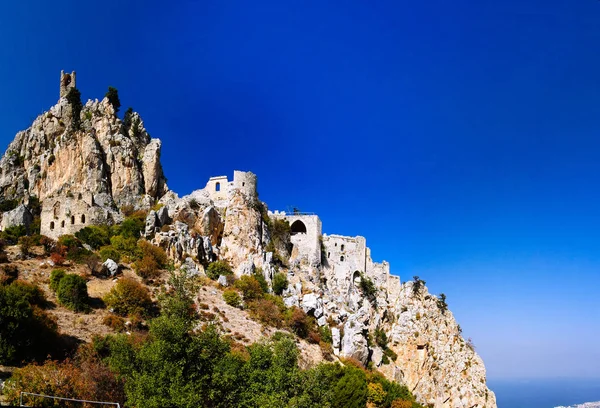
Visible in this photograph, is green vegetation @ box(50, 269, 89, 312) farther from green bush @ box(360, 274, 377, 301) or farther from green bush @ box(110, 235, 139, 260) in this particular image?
green bush @ box(360, 274, 377, 301)

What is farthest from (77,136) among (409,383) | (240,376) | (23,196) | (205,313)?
(409,383)

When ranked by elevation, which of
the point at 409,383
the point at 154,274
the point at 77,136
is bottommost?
the point at 409,383

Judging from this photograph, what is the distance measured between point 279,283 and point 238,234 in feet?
21.5

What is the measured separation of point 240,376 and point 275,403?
98.6 inches

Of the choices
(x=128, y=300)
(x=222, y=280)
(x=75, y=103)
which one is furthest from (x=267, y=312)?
(x=75, y=103)

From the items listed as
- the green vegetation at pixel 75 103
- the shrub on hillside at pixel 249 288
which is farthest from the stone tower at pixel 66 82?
the shrub on hillside at pixel 249 288

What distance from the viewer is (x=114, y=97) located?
170 feet

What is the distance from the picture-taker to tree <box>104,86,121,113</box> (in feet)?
169

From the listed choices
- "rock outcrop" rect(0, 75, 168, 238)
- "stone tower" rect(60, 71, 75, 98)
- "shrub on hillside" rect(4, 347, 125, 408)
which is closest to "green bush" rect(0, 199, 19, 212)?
"rock outcrop" rect(0, 75, 168, 238)

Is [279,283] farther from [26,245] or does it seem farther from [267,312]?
[26,245]

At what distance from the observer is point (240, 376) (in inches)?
764

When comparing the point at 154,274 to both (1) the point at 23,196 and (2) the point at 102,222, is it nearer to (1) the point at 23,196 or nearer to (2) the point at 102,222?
(2) the point at 102,222

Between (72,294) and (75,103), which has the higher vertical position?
(75,103)

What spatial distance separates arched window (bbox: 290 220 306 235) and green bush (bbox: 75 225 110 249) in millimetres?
21901
